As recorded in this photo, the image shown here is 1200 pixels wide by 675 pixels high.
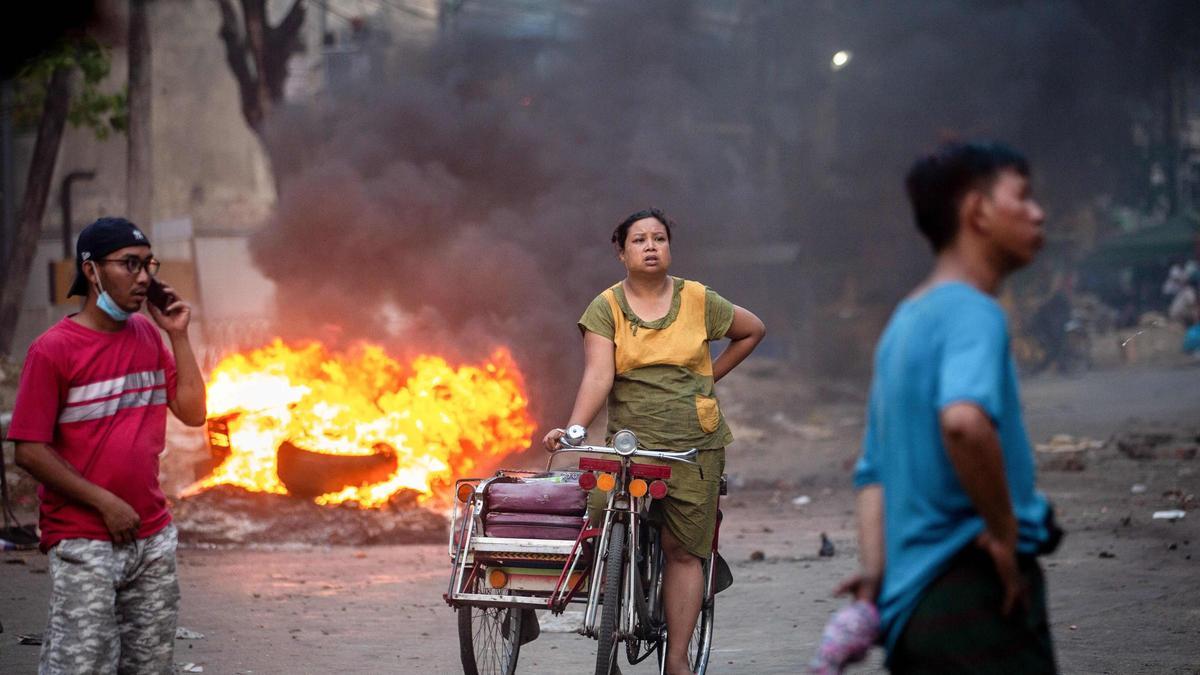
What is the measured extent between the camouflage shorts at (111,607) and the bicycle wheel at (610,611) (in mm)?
1504

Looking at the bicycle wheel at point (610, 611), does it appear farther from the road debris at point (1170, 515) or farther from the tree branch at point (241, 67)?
the tree branch at point (241, 67)

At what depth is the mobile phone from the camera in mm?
3926

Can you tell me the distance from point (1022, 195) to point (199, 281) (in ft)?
77.4

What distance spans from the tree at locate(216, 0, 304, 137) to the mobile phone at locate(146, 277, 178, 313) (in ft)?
Answer: 52.4

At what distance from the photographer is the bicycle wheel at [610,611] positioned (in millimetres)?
4633

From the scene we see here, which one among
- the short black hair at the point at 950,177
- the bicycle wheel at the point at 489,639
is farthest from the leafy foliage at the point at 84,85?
the short black hair at the point at 950,177

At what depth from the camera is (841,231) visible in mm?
25641

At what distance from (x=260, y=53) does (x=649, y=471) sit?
1612 centimetres

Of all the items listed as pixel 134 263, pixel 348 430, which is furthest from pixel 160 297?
pixel 348 430

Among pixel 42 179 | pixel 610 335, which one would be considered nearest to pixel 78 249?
pixel 610 335

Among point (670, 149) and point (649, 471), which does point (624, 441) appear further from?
point (670, 149)

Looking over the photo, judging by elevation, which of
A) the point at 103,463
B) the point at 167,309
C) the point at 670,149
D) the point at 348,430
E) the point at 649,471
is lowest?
the point at 348,430

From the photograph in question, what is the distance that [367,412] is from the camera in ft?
38.6

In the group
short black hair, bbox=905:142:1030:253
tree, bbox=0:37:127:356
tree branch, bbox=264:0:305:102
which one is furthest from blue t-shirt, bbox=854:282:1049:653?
tree branch, bbox=264:0:305:102
